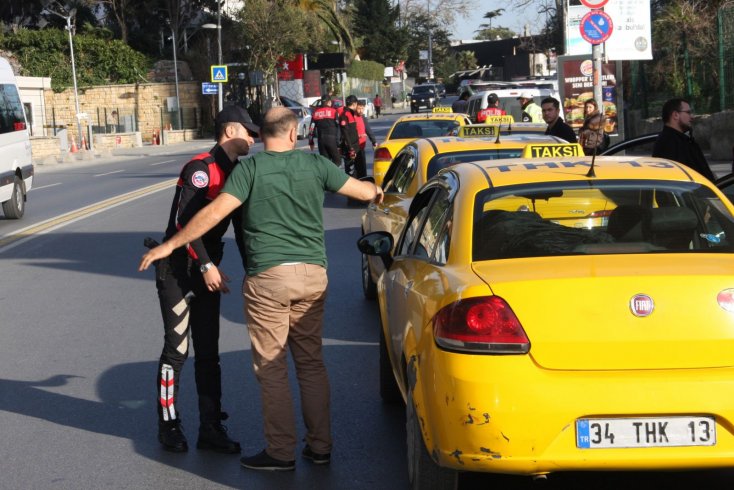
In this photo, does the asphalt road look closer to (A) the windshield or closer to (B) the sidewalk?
(B) the sidewalk

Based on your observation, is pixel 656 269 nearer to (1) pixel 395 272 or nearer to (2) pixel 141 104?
(1) pixel 395 272

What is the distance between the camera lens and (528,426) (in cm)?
436

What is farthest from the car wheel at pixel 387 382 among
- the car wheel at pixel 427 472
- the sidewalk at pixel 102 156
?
the sidewalk at pixel 102 156

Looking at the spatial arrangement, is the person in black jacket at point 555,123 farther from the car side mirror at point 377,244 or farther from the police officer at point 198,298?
the police officer at point 198,298

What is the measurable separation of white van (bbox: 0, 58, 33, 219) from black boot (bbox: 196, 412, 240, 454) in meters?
13.6

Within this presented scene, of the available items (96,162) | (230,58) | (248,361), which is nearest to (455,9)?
(230,58)

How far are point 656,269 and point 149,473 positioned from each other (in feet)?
8.97


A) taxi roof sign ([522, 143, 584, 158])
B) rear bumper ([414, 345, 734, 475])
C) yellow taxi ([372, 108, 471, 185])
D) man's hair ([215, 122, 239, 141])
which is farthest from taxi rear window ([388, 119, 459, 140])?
rear bumper ([414, 345, 734, 475])

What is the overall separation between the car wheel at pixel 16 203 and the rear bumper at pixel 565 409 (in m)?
16.3

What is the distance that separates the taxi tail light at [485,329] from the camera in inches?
175

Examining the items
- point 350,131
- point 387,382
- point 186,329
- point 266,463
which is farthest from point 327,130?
point 266,463

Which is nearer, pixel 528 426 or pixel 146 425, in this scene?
pixel 528 426

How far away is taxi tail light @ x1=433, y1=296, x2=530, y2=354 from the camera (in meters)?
4.46

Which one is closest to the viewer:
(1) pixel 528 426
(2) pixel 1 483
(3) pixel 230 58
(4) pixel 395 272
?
(1) pixel 528 426
